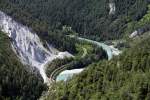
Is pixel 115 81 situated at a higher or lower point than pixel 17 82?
lower

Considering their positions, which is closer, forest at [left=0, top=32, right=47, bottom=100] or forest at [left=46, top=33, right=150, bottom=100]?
forest at [left=46, top=33, right=150, bottom=100]

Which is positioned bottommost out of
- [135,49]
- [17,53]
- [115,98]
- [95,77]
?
[115,98]

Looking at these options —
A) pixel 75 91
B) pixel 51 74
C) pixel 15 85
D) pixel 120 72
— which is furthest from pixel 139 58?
pixel 51 74

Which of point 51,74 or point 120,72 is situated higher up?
point 51,74

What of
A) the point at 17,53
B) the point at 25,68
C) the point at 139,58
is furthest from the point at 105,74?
the point at 17,53

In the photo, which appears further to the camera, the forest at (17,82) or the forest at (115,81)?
the forest at (17,82)

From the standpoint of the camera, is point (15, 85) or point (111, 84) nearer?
point (111, 84)

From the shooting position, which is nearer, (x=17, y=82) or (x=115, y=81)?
(x=115, y=81)

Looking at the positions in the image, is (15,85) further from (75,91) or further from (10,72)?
(75,91)

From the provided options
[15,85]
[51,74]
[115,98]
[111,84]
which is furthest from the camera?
[51,74]

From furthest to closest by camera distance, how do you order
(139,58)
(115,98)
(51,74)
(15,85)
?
(51,74) → (15,85) → (139,58) → (115,98)
